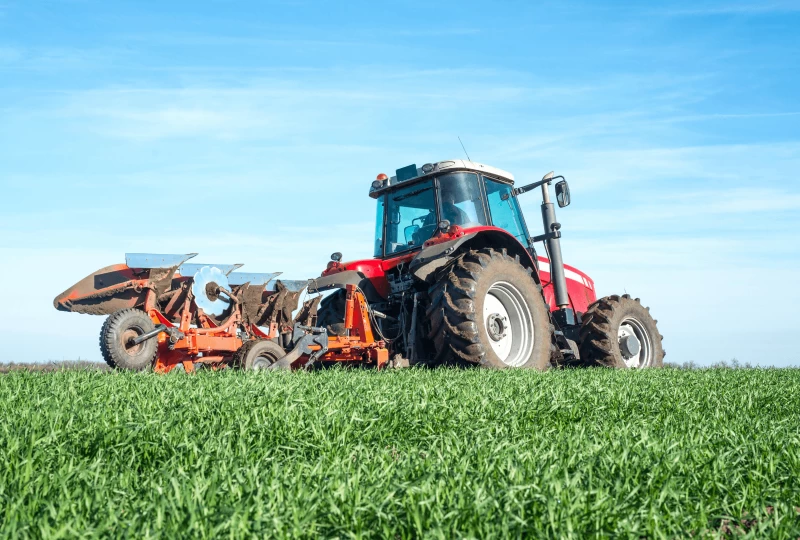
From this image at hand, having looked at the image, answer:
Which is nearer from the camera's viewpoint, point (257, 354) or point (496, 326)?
point (257, 354)

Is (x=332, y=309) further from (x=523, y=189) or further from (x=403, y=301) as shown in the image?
(x=523, y=189)

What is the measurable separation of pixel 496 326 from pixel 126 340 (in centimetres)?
382

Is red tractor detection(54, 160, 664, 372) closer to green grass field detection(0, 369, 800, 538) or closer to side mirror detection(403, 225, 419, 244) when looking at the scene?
side mirror detection(403, 225, 419, 244)

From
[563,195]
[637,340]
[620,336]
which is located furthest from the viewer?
[637,340]

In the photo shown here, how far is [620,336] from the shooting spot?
9.57 m

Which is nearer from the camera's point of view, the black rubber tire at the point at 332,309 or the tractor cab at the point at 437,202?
the tractor cab at the point at 437,202

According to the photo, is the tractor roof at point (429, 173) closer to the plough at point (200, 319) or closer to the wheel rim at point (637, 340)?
the plough at point (200, 319)

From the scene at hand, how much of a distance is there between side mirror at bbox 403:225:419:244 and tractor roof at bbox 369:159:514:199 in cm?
52

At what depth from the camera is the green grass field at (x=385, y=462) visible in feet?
6.81

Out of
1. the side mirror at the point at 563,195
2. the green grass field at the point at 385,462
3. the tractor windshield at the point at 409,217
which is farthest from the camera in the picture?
the side mirror at the point at 563,195

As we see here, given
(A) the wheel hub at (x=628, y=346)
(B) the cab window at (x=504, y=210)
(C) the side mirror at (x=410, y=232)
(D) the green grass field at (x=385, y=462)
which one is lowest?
(D) the green grass field at (x=385, y=462)

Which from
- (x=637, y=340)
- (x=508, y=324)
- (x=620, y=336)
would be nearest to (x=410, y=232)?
(x=508, y=324)

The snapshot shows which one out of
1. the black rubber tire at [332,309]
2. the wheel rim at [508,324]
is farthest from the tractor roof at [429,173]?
the wheel rim at [508,324]

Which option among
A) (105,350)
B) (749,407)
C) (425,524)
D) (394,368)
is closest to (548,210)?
(394,368)
